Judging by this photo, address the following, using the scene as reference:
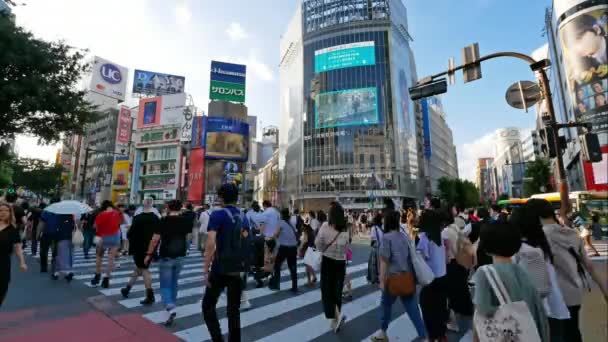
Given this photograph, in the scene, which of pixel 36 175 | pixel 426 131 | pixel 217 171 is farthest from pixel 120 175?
pixel 426 131

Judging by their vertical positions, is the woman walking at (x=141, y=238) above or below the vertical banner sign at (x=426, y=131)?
below

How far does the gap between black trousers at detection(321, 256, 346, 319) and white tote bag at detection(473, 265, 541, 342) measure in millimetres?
2866

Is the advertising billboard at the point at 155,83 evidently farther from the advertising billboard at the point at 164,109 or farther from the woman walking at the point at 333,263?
the woman walking at the point at 333,263

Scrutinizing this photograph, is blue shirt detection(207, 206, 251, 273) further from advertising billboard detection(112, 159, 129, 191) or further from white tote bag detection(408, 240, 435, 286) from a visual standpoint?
advertising billboard detection(112, 159, 129, 191)

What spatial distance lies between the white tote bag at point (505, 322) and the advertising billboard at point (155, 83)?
6664 centimetres

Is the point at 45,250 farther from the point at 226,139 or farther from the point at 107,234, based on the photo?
the point at 226,139

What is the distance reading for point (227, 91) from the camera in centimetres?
5466

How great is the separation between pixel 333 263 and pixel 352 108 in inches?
2058

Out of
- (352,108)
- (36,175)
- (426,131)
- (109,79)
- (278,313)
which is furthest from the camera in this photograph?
(426,131)

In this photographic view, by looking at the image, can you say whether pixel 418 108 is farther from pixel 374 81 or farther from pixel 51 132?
pixel 51 132

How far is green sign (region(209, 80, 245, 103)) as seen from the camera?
5372 centimetres

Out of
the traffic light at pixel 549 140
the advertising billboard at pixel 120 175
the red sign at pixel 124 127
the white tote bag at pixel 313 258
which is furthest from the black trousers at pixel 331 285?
the advertising billboard at pixel 120 175

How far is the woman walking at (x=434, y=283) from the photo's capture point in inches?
153

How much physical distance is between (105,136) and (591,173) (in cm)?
7858
